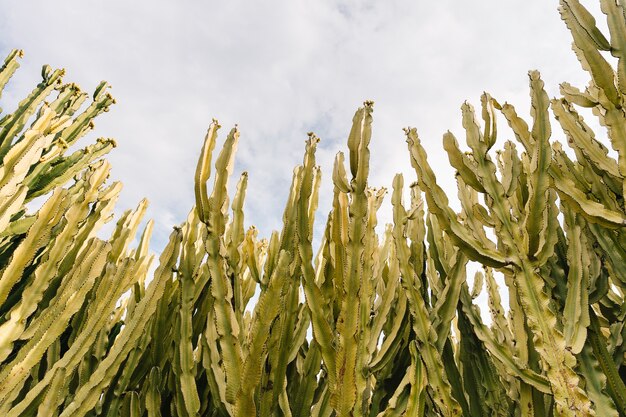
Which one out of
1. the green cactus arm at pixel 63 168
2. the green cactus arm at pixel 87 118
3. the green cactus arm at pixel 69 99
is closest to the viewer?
the green cactus arm at pixel 63 168

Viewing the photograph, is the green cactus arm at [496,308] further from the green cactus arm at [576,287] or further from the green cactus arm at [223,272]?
the green cactus arm at [223,272]

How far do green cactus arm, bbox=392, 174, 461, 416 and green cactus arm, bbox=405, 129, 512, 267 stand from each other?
0.68ft

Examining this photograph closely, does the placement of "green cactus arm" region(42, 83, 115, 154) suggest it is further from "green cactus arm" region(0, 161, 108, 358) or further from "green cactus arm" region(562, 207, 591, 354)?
"green cactus arm" region(562, 207, 591, 354)

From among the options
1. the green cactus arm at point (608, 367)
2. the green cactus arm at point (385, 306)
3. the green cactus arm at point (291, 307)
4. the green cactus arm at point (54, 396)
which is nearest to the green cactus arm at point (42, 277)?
the green cactus arm at point (54, 396)

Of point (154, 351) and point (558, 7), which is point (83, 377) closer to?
point (154, 351)

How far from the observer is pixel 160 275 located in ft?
6.24

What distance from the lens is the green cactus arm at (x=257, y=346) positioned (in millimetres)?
1441

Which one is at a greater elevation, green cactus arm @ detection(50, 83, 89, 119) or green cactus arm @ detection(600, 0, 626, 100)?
green cactus arm @ detection(50, 83, 89, 119)

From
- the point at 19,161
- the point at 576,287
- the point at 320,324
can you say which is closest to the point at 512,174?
the point at 576,287

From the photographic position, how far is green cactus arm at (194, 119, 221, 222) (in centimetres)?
174

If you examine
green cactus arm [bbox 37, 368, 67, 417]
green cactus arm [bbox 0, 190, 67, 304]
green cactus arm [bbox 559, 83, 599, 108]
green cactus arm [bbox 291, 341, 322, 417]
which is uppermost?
green cactus arm [bbox 559, 83, 599, 108]

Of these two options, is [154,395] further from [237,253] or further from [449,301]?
[449,301]

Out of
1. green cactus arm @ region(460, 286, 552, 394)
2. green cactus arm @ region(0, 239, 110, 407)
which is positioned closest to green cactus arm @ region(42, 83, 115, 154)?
green cactus arm @ region(0, 239, 110, 407)

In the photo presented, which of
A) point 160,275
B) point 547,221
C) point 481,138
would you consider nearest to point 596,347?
point 547,221
